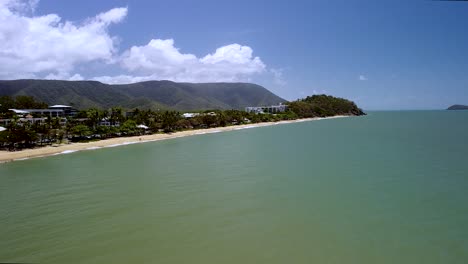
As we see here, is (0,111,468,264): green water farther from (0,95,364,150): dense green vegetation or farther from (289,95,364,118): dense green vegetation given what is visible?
(289,95,364,118): dense green vegetation

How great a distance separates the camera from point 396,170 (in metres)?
26.4

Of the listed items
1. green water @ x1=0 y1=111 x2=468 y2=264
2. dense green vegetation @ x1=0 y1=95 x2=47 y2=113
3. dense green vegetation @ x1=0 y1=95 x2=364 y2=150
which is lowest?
green water @ x1=0 y1=111 x2=468 y2=264

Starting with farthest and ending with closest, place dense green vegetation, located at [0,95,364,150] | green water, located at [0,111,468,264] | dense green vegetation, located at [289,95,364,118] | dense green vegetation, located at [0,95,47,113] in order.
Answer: dense green vegetation, located at [289,95,364,118], dense green vegetation, located at [0,95,47,113], dense green vegetation, located at [0,95,364,150], green water, located at [0,111,468,264]

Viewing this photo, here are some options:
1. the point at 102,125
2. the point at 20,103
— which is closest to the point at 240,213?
the point at 102,125

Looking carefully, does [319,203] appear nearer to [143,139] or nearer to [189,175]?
[189,175]

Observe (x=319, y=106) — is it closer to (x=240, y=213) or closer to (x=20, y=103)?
(x=20, y=103)

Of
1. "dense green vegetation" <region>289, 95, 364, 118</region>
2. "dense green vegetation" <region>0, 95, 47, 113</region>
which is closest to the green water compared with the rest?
"dense green vegetation" <region>0, 95, 47, 113</region>

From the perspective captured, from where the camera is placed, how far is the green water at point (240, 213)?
1206 cm

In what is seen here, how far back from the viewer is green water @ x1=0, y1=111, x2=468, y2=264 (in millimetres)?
12062

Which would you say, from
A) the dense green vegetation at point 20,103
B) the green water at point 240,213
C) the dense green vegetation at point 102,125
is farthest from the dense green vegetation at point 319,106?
the green water at point 240,213

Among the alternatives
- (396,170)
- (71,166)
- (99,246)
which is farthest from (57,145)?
(396,170)

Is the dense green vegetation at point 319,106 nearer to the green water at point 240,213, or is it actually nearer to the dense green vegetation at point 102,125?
the dense green vegetation at point 102,125

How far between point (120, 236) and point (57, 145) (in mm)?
41149

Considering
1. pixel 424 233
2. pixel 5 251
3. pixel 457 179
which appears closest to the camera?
pixel 5 251
